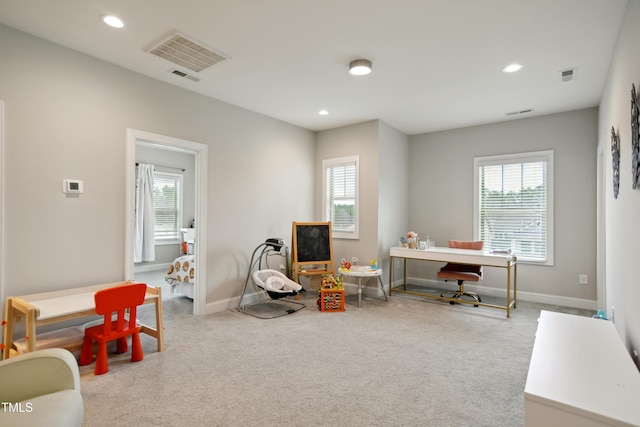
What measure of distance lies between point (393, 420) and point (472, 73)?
10.6 ft

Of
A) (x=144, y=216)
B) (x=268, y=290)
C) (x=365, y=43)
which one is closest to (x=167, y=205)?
(x=144, y=216)

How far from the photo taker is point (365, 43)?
279 centimetres

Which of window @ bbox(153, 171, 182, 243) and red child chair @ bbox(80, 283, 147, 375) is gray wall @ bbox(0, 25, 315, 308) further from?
window @ bbox(153, 171, 182, 243)

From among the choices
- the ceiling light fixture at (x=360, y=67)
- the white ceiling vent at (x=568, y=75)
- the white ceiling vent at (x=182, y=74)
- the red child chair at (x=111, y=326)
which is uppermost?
the white ceiling vent at (x=182, y=74)

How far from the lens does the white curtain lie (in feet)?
22.5

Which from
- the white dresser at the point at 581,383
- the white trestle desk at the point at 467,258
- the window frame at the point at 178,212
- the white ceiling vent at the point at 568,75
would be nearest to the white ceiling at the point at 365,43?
the white ceiling vent at the point at 568,75

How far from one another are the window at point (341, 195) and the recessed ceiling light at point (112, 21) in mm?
3461

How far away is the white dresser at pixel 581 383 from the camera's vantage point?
118 centimetres

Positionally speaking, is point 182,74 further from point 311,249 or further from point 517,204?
point 517,204

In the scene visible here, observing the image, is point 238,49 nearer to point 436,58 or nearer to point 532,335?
point 436,58

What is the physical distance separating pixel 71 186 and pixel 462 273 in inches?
184

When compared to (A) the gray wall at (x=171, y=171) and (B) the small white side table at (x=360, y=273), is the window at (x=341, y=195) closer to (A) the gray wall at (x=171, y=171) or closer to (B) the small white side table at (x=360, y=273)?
(B) the small white side table at (x=360, y=273)

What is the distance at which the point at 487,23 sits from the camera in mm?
2471

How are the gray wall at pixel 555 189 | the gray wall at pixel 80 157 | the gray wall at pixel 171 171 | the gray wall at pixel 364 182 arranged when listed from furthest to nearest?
the gray wall at pixel 171 171
the gray wall at pixel 364 182
the gray wall at pixel 555 189
the gray wall at pixel 80 157
